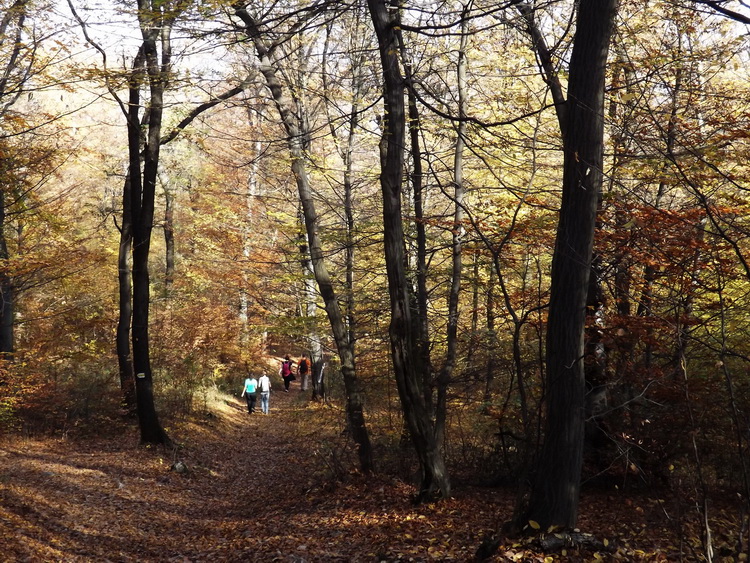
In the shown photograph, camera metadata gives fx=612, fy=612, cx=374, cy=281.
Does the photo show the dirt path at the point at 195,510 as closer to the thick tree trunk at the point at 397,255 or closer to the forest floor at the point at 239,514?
the forest floor at the point at 239,514

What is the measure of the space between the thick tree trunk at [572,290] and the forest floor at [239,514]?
57cm

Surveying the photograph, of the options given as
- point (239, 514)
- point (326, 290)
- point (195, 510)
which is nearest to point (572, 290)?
point (326, 290)

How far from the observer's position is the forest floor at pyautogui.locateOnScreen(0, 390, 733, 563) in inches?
250

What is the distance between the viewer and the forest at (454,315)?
5.56 m

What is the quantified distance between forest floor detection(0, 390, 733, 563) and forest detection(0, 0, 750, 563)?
0.06 m

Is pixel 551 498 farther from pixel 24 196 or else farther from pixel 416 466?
pixel 24 196

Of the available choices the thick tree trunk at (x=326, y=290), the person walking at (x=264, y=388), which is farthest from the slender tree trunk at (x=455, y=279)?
the person walking at (x=264, y=388)

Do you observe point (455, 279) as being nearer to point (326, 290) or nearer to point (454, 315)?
point (454, 315)

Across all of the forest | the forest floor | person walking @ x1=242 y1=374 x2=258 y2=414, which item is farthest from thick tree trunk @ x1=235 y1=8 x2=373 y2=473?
person walking @ x1=242 y1=374 x2=258 y2=414

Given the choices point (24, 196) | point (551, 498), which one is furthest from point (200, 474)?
point (551, 498)

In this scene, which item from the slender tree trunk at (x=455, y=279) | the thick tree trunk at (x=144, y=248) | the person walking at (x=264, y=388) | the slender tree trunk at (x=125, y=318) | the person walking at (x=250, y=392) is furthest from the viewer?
the person walking at (x=264, y=388)

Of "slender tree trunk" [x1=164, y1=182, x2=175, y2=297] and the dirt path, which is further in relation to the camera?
"slender tree trunk" [x1=164, y1=182, x2=175, y2=297]

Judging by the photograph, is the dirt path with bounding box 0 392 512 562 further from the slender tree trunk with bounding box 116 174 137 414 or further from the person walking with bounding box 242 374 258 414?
the person walking with bounding box 242 374 258 414

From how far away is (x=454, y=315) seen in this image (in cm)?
1001
